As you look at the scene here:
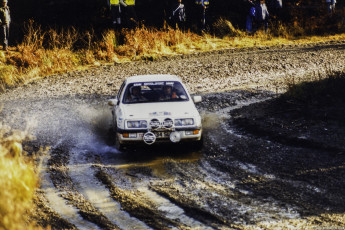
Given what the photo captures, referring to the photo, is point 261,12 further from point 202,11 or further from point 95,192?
point 95,192

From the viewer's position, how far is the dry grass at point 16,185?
7.34m

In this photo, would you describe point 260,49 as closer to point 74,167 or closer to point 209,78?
point 209,78

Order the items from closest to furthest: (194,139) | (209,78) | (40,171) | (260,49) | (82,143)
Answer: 1. (40,171)
2. (194,139)
3. (82,143)
4. (209,78)
5. (260,49)

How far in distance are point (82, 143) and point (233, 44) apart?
13.5m

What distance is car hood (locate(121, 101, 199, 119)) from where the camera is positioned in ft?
33.9

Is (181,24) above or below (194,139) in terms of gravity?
above

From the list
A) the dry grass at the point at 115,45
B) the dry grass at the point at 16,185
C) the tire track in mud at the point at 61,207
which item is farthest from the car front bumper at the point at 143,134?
the dry grass at the point at 115,45

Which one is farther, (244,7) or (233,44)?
(244,7)

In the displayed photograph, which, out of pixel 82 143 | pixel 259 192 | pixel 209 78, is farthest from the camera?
pixel 209 78

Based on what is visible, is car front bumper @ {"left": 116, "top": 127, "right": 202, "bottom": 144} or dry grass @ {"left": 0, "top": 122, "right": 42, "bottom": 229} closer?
dry grass @ {"left": 0, "top": 122, "right": 42, "bottom": 229}

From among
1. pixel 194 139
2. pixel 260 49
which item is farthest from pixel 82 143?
pixel 260 49

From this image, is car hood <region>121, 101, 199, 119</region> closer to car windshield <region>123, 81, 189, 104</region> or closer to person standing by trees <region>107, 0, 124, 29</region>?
car windshield <region>123, 81, 189, 104</region>

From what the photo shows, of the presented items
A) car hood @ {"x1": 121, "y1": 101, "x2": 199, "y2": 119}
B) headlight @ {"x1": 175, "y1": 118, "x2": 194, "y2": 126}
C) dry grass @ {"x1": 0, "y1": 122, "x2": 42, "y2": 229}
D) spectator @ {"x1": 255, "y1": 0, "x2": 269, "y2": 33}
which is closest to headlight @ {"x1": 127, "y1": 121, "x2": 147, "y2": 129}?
car hood @ {"x1": 121, "y1": 101, "x2": 199, "y2": 119}

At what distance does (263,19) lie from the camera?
23.6 metres
